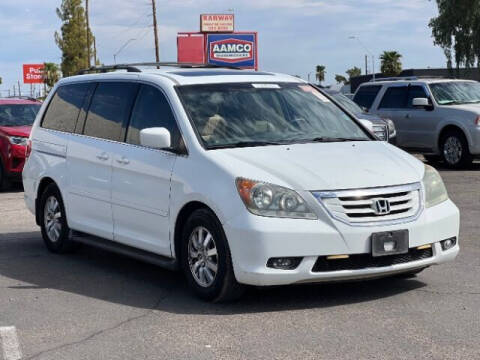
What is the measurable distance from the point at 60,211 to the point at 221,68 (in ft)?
7.07

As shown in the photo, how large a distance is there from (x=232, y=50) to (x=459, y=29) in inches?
516

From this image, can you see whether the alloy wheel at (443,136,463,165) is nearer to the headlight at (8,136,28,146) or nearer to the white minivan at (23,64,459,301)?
the headlight at (8,136,28,146)

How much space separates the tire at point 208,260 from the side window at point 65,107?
2.56 metres

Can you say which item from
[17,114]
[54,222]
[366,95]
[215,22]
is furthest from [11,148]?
[215,22]

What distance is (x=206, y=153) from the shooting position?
23.2 feet

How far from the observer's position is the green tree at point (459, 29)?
5256 centimetres

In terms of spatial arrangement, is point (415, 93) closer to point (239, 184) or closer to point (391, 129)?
point (391, 129)

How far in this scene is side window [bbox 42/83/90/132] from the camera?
920cm

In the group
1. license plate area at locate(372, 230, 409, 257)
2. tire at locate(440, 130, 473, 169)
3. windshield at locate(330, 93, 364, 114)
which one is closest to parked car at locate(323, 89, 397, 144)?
windshield at locate(330, 93, 364, 114)

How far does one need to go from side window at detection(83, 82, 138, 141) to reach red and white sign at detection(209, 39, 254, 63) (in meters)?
42.9

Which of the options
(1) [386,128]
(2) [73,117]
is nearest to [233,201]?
(2) [73,117]

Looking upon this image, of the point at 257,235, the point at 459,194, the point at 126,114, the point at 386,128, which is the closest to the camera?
the point at 257,235

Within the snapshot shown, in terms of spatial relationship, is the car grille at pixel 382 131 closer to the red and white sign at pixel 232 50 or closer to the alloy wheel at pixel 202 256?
the alloy wheel at pixel 202 256

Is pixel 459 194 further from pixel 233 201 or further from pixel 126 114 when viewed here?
pixel 233 201
